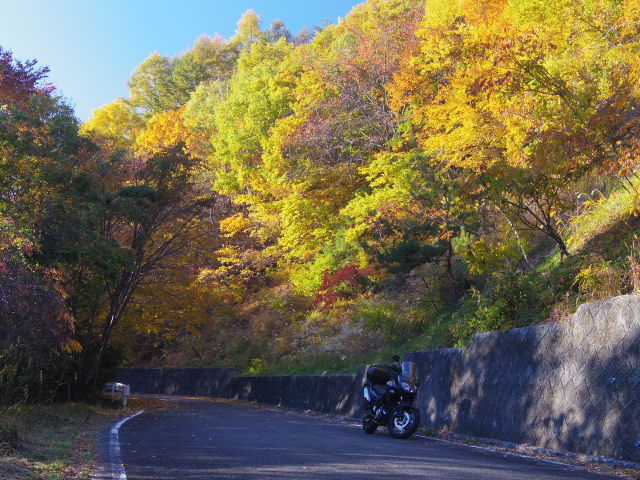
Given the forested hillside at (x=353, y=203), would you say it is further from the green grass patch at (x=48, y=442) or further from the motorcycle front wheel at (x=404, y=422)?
the motorcycle front wheel at (x=404, y=422)

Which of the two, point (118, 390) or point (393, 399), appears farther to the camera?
point (118, 390)

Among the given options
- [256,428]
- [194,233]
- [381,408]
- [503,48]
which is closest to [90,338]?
[194,233]

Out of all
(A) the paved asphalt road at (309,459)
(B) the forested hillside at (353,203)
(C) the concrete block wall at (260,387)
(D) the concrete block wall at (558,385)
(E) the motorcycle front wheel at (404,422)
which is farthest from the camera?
(C) the concrete block wall at (260,387)

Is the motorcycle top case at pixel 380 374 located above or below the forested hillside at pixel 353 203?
below

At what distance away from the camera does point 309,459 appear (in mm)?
8391

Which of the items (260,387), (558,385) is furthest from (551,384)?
(260,387)

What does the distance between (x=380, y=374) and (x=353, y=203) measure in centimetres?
1150

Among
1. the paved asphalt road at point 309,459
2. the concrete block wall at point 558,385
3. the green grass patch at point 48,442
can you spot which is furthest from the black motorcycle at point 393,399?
the green grass patch at point 48,442

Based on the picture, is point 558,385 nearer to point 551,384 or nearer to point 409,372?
point 551,384

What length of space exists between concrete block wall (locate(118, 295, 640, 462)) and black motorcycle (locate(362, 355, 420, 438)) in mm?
1226

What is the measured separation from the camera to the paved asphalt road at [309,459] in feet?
23.7

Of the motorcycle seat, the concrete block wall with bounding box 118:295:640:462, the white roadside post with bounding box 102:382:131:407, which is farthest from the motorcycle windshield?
the white roadside post with bounding box 102:382:131:407

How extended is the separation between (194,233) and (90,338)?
6277 mm

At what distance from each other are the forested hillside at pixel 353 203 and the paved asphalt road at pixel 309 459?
10.4 ft
